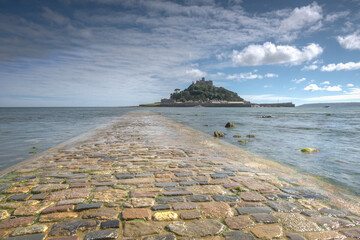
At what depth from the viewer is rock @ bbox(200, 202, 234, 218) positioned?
9.70 ft

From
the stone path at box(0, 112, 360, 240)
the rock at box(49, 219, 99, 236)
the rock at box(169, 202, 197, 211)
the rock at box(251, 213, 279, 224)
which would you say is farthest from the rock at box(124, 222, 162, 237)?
the rock at box(251, 213, 279, 224)

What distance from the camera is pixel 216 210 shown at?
310cm

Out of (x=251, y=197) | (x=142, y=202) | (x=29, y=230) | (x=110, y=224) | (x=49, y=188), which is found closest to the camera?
(x=29, y=230)

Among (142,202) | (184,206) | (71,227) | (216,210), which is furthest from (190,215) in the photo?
(71,227)

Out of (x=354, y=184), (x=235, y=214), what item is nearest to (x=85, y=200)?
(x=235, y=214)

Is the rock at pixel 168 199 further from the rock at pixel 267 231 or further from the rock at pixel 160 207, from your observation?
the rock at pixel 267 231

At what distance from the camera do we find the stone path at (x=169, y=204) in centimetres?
256

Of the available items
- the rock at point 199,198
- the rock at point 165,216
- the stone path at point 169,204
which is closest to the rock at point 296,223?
the stone path at point 169,204

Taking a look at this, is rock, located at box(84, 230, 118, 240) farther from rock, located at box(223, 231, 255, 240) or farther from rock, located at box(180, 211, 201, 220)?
rock, located at box(223, 231, 255, 240)

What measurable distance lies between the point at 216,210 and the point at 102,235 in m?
1.60

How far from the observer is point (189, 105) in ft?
590

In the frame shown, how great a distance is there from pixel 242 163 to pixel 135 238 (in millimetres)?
4572

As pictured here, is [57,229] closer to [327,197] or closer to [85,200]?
[85,200]

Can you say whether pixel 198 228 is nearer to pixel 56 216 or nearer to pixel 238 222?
pixel 238 222
